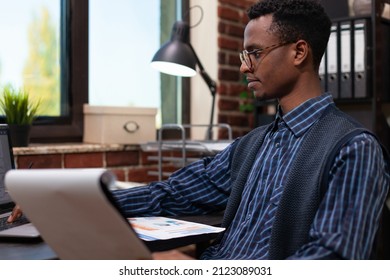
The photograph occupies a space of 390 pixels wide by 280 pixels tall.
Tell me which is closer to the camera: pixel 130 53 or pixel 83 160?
pixel 83 160

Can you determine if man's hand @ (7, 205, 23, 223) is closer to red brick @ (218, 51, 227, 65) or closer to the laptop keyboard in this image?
the laptop keyboard

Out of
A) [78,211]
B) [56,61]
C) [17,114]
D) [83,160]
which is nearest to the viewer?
[78,211]

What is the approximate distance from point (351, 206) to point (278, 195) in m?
0.20

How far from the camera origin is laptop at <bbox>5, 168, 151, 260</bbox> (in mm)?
644

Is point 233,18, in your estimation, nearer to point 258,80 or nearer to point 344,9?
point 344,9

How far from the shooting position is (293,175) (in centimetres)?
93

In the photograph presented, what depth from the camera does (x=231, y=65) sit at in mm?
2504

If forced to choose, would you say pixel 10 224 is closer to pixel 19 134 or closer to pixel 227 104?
pixel 19 134

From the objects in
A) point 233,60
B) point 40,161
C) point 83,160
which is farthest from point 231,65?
point 40,161

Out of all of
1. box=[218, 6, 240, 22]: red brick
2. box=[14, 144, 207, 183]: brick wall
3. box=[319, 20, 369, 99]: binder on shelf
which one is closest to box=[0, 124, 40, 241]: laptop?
box=[14, 144, 207, 183]: brick wall

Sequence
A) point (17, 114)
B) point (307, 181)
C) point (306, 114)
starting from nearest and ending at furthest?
point (307, 181) → point (306, 114) → point (17, 114)

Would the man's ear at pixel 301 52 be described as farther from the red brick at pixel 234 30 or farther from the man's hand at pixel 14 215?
the red brick at pixel 234 30

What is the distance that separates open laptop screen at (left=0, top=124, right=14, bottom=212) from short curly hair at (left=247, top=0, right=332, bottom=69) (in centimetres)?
62

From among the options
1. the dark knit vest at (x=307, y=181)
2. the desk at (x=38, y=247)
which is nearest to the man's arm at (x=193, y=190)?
the desk at (x=38, y=247)
